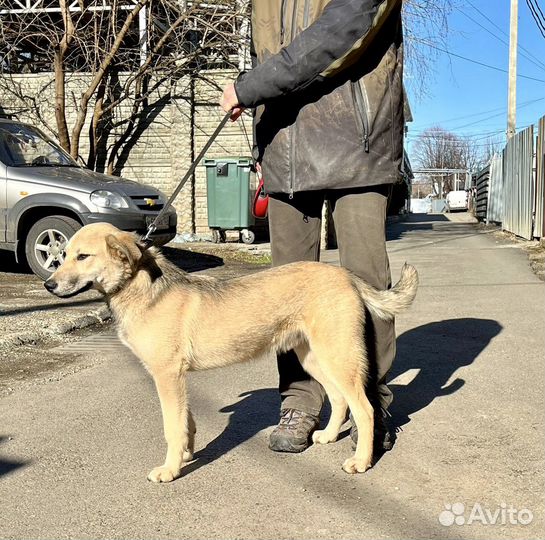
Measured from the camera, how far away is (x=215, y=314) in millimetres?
3186

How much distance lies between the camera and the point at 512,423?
3.59 m

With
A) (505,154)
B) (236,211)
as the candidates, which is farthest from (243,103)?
(505,154)

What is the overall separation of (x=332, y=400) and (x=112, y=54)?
11299 millimetres

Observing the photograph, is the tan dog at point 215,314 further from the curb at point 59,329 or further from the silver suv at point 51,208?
the silver suv at point 51,208

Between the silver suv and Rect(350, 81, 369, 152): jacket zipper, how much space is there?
5718 millimetres

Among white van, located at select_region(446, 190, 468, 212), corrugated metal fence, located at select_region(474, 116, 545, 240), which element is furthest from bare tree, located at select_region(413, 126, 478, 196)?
corrugated metal fence, located at select_region(474, 116, 545, 240)

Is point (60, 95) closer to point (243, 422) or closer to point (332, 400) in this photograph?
point (243, 422)

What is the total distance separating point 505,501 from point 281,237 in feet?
5.60

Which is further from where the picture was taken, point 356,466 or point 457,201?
point 457,201

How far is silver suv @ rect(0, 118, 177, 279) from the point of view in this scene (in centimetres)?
847

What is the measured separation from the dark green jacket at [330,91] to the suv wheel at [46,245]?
576 centimetres

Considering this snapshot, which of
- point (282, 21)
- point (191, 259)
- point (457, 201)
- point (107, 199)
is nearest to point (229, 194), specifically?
point (191, 259)

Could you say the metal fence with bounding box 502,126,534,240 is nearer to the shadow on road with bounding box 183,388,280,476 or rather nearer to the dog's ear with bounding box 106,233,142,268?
the shadow on road with bounding box 183,388,280,476

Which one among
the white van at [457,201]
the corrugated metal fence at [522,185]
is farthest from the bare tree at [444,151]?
the corrugated metal fence at [522,185]
